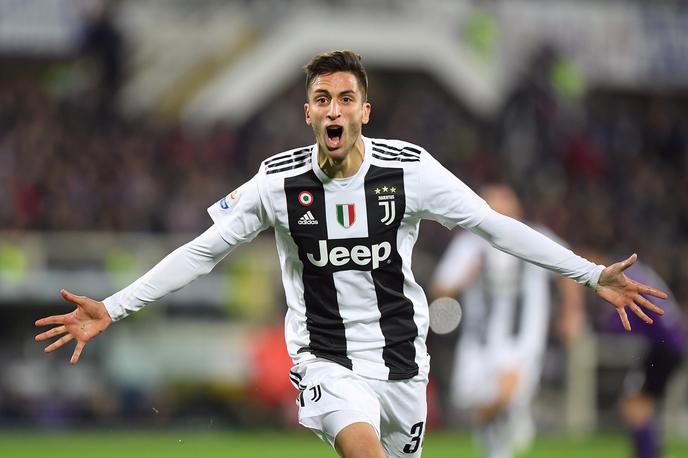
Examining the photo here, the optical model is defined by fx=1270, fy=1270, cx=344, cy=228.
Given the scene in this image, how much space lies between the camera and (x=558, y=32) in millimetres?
20422

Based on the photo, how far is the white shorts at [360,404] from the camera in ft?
17.4

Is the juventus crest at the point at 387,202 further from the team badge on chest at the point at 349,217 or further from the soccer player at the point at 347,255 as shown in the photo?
the team badge on chest at the point at 349,217

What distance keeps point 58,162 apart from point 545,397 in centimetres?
662

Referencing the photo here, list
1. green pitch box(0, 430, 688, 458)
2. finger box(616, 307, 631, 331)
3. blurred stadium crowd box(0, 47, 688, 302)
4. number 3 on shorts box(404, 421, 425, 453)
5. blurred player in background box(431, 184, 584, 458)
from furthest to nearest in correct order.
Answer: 1. blurred stadium crowd box(0, 47, 688, 302)
2. green pitch box(0, 430, 688, 458)
3. blurred player in background box(431, 184, 584, 458)
4. number 3 on shorts box(404, 421, 425, 453)
5. finger box(616, 307, 631, 331)

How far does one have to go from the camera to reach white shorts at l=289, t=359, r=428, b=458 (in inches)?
209

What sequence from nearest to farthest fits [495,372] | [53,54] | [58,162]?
[495,372] < [58,162] < [53,54]

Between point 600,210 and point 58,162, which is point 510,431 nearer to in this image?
point 58,162

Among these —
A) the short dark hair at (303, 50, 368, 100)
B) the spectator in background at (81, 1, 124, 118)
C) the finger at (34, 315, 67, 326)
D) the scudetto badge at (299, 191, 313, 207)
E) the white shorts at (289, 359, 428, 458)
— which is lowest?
the white shorts at (289, 359, 428, 458)

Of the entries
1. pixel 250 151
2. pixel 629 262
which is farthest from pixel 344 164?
pixel 250 151

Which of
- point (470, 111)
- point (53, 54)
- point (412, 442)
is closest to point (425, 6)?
point (470, 111)

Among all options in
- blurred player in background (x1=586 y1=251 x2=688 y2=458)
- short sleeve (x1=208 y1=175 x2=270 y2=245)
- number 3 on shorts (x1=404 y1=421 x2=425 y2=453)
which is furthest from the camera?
blurred player in background (x1=586 y1=251 x2=688 y2=458)

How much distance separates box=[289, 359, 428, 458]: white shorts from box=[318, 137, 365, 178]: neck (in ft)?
2.68

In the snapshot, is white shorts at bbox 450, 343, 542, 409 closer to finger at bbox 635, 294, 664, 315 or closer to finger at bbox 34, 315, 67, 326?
finger at bbox 635, 294, 664, 315

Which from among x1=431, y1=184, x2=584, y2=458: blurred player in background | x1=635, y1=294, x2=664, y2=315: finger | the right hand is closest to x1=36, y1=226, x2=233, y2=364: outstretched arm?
the right hand
